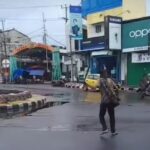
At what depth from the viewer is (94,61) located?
161 feet

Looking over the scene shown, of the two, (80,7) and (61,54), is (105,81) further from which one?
(61,54)

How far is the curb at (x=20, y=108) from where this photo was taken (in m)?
18.8

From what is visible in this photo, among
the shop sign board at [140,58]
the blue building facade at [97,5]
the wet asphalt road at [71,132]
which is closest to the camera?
the wet asphalt road at [71,132]

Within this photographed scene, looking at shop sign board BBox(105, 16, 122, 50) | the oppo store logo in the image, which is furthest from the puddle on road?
shop sign board BBox(105, 16, 122, 50)

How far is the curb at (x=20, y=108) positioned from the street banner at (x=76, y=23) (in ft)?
93.7

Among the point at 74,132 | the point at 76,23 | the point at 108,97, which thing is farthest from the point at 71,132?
the point at 76,23

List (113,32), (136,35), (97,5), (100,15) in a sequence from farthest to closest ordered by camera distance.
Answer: (97,5) < (100,15) < (113,32) < (136,35)

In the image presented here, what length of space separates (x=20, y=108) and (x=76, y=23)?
31.5 meters

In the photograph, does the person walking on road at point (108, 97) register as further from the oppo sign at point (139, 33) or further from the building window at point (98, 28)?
the building window at point (98, 28)

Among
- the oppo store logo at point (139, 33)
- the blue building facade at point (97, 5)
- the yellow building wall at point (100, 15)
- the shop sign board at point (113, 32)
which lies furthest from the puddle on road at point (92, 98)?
the blue building facade at point (97, 5)

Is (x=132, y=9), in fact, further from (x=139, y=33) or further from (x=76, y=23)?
(x=76, y=23)

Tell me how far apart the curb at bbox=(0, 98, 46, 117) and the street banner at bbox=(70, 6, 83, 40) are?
28.5 metres

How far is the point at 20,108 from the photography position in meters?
20.3

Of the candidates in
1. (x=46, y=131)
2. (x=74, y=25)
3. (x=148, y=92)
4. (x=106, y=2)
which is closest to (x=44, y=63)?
(x=74, y=25)
